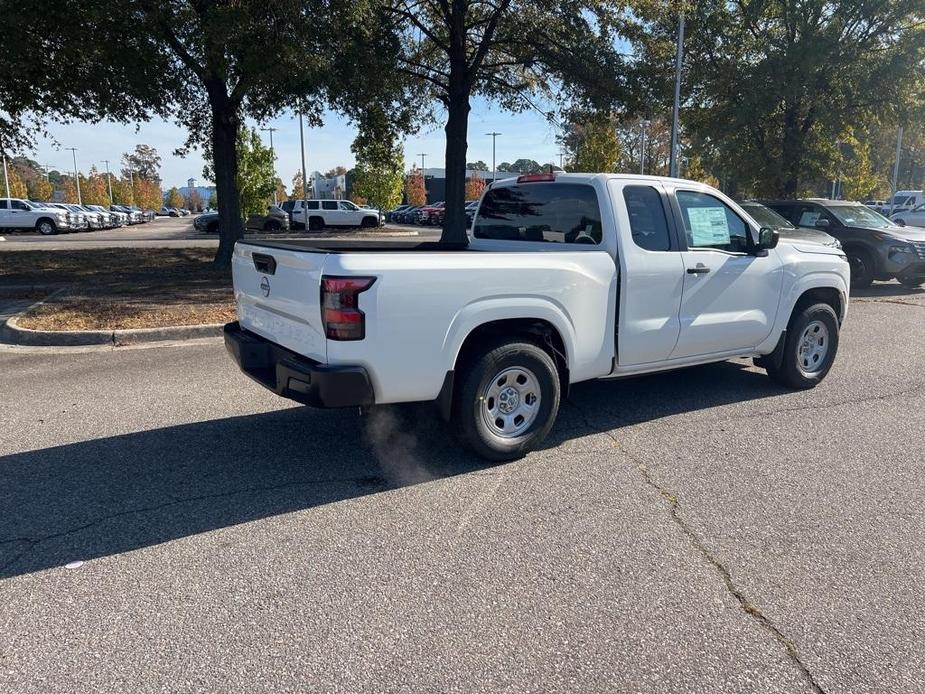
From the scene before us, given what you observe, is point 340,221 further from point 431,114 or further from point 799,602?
point 799,602

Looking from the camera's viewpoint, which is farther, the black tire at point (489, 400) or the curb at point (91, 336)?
the curb at point (91, 336)

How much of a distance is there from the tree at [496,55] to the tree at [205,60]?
2.29 m

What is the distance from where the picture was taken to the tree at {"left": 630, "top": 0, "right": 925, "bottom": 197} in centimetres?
1633

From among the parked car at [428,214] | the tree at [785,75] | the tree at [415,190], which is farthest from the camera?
the tree at [415,190]

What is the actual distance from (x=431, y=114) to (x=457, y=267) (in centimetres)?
1519

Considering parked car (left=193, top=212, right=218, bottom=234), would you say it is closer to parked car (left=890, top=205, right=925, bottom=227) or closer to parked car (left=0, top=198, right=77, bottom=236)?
parked car (left=0, top=198, right=77, bottom=236)

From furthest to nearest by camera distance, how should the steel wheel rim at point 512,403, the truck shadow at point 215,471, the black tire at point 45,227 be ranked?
the black tire at point 45,227, the steel wheel rim at point 512,403, the truck shadow at point 215,471

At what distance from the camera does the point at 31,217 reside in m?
34.6

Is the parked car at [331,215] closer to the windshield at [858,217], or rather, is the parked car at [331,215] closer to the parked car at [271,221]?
the parked car at [271,221]

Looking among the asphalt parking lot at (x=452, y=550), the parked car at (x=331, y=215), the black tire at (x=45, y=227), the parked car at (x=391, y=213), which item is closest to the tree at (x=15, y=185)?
the parked car at (x=391, y=213)

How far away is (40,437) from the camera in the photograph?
4922mm

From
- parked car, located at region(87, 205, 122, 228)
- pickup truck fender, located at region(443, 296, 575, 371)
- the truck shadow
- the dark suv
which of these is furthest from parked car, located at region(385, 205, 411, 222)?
pickup truck fender, located at region(443, 296, 575, 371)

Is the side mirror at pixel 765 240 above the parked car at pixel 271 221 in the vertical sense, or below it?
above

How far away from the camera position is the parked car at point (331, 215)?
119 feet
